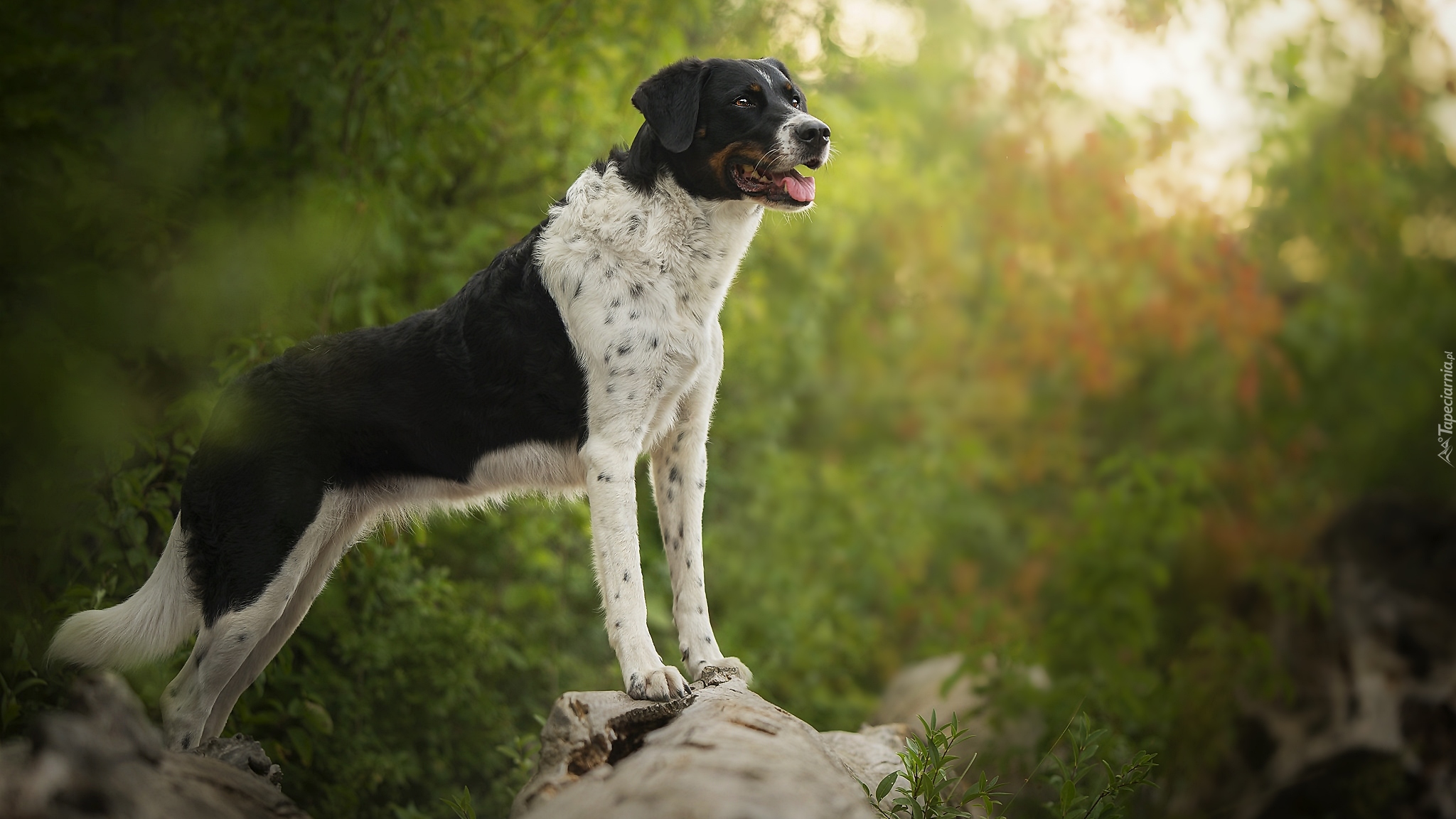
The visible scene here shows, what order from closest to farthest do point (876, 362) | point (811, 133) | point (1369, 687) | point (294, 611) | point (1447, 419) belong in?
point (811, 133) → point (294, 611) → point (1369, 687) → point (1447, 419) → point (876, 362)

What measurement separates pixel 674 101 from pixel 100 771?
2.46m

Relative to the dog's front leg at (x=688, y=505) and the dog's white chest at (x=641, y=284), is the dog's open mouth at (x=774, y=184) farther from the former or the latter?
the dog's front leg at (x=688, y=505)

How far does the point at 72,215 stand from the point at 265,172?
0.96m

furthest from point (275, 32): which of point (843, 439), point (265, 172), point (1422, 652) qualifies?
point (843, 439)

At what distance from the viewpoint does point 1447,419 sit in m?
6.76

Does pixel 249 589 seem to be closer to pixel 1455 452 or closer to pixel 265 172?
pixel 265 172

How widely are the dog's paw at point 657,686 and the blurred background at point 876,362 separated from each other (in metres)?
1.54

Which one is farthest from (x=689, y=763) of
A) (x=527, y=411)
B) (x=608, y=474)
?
(x=527, y=411)

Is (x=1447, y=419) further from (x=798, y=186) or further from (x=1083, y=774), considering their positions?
(x=798, y=186)

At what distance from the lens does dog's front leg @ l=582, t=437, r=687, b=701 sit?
3.01m

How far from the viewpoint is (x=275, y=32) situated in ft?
16.1

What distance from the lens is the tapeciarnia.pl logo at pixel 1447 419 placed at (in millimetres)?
6672

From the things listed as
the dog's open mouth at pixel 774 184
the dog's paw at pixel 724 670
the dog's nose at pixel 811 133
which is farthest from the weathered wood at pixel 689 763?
the dog's nose at pixel 811 133

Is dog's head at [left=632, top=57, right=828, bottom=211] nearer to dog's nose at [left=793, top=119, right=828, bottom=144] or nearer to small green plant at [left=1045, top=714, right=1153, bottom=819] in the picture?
dog's nose at [left=793, top=119, right=828, bottom=144]
